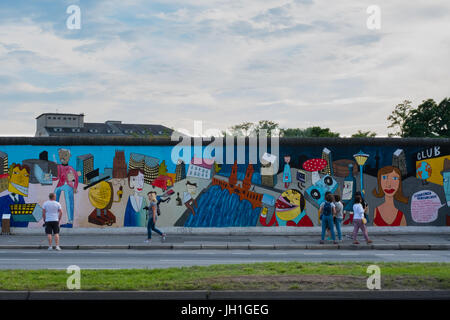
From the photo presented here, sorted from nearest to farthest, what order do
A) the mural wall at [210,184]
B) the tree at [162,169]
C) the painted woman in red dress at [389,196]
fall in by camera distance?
the mural wall at [210,184] → the tree at [162,169] → the painted woman in red dress at [389,196]

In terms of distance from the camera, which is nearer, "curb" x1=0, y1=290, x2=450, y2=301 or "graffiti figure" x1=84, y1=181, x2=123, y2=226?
"curb" x1=0, y1=290, x2=450, y2=301

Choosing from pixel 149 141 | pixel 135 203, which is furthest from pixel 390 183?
pixel 135 203

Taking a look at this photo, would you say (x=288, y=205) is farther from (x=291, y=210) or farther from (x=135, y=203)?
(x=135, y=203)

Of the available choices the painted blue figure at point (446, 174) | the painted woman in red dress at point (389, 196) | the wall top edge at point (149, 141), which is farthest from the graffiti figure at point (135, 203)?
the painted blue figure at point (446, 174)

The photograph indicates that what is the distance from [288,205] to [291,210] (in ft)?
0.74

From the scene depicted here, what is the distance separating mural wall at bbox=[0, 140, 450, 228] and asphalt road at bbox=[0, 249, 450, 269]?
4032 millimetres

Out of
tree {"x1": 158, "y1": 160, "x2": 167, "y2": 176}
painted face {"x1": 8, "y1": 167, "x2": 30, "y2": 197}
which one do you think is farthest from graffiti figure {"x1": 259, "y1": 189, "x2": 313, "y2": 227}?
painted face {"x1": 8, "y1": 167, "x2": 30, "y2": 197}

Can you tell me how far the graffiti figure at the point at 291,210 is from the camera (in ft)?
67.7

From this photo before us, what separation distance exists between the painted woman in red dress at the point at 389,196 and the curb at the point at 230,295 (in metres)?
12.6

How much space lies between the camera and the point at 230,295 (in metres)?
8.46

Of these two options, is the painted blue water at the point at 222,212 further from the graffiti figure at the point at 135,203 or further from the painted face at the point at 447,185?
the painted face at the point at 447,185

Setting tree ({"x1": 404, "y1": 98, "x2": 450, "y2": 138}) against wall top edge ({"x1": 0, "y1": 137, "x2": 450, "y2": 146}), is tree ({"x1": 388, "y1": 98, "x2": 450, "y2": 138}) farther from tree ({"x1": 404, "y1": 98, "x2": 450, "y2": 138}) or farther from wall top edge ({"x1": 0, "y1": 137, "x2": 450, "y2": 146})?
wall top edge ({"x1": 0, "y1": 137, "x2": 450, "y2": 146})

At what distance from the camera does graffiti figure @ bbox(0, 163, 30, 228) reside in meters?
20.3

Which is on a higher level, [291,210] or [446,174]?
[446,174]
